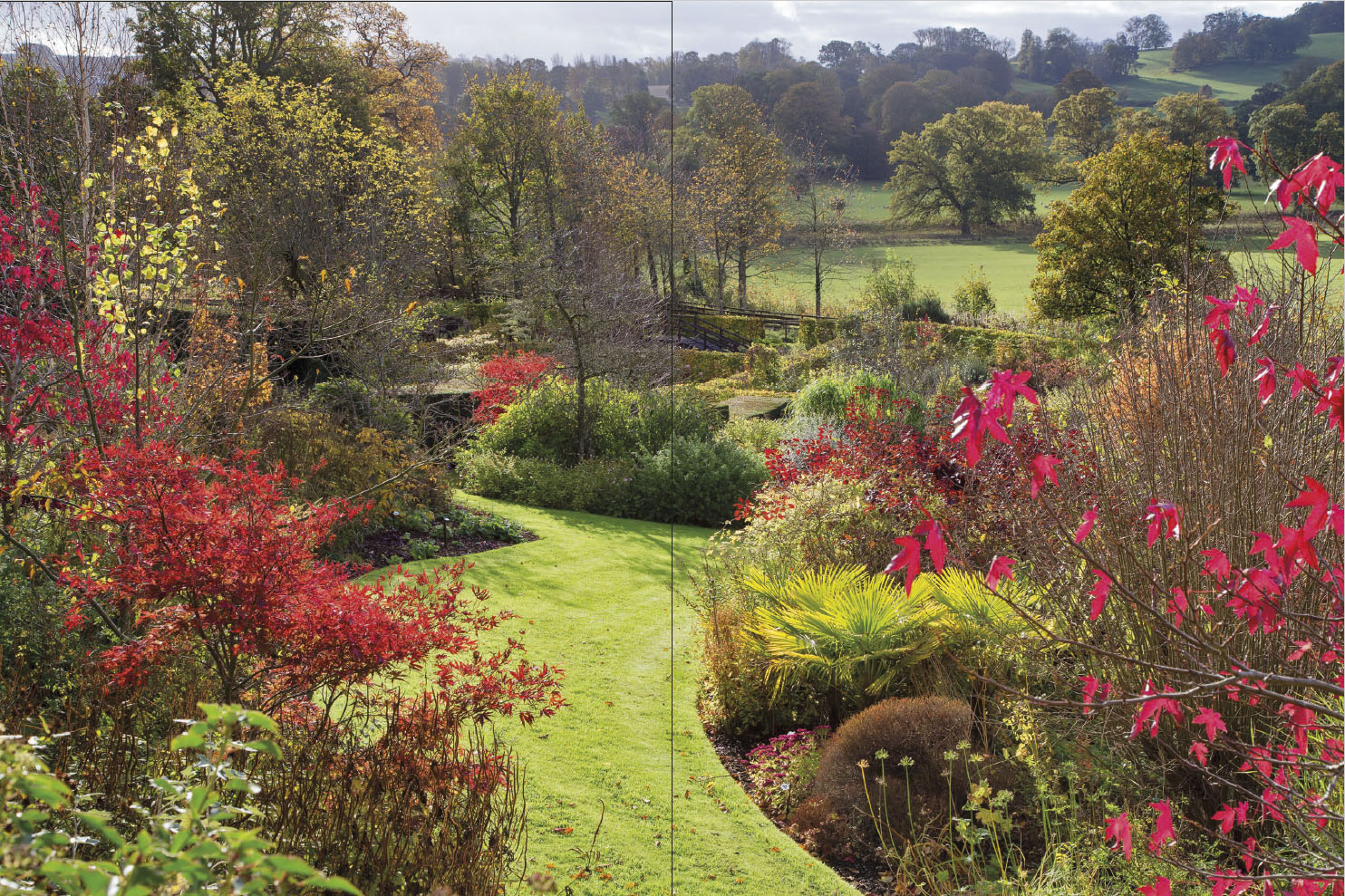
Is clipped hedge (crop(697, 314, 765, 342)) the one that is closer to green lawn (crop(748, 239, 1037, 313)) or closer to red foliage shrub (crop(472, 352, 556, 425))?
green lawn (crop(748, 239, 1037, 313))

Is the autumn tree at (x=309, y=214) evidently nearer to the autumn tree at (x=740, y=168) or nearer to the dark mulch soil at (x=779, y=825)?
the dark mulch soil at (x=779, y=825)

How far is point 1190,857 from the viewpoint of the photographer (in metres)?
2.60

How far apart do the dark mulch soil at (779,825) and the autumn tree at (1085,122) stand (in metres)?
12.8

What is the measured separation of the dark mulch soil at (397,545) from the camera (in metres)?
6.40

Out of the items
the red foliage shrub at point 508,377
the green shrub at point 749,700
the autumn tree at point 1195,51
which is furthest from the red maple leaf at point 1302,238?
the autumn tree at point 1195,51

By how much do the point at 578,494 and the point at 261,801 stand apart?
234 inches

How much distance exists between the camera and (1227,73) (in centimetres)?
1005

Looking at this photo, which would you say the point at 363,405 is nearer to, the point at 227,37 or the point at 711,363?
the point at 711,363

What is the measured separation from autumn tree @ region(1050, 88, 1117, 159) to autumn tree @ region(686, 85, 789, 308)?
5.41m

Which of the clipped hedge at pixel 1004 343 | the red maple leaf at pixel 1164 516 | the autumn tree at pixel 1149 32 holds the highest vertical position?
the autumn tree at pixel 1149 32

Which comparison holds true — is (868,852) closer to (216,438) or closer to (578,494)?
(216,438)

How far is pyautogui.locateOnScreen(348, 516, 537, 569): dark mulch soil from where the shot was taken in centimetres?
640

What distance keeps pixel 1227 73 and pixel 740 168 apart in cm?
1066

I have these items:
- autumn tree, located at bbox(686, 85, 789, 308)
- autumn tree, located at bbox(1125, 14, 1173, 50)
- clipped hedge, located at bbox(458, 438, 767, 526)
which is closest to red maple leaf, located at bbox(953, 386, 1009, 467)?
clipped hedge, located at bbox(458, 438, 767, 526)
